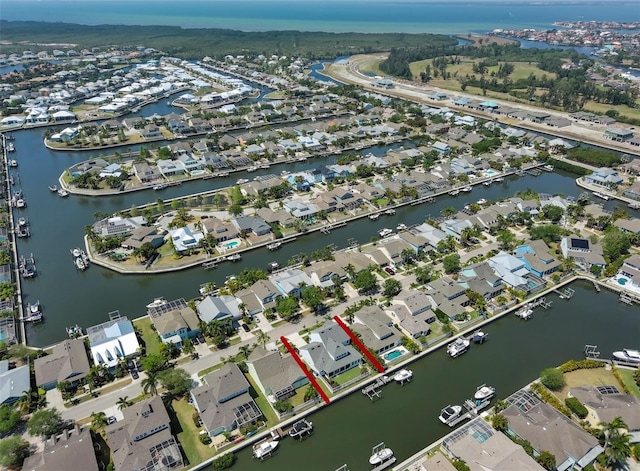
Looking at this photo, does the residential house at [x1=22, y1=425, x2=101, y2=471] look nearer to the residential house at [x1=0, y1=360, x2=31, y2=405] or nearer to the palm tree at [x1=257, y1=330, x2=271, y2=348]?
the residential house at [x1=0, y1=360, x2=31, y2=405]

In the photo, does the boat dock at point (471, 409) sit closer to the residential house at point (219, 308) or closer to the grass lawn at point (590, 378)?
the grass lawn at point (590, 378)

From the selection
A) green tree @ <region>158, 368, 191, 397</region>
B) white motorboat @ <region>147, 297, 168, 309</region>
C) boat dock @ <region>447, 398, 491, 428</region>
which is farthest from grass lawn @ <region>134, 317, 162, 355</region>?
boat dock @ <region>447, 398, 491, 428</region>

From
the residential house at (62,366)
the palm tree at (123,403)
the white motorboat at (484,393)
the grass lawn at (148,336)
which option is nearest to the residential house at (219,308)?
the grass lawn at (148,336)

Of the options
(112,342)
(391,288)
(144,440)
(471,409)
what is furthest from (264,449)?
(391,288)

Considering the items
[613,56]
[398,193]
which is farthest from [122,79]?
[613,56]

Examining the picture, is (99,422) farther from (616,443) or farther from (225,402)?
(616,443)
